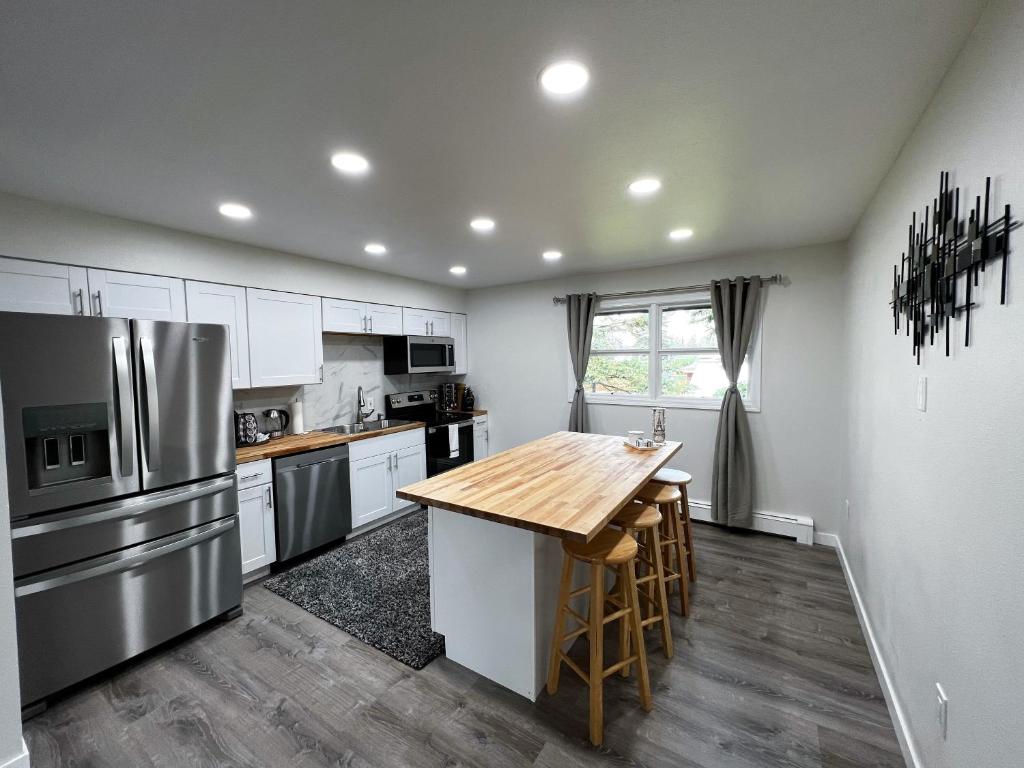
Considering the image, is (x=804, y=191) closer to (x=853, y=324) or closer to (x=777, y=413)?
(x=853, y=324)

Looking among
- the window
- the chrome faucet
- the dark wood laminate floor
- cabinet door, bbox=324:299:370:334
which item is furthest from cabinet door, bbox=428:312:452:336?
the dark wood laminate floor

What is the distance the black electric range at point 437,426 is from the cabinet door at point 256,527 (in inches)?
63.4

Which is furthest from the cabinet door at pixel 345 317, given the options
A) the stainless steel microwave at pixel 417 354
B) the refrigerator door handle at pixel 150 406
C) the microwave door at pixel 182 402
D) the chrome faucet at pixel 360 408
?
the refrigerator door handle at pixel 150 406

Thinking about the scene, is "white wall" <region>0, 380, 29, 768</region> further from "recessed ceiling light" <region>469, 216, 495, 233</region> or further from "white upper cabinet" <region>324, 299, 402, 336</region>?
"white upper cabinet" <region>324, 299, 402, 336</region>

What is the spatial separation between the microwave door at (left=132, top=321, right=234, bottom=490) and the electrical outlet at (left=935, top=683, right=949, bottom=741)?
327 cm

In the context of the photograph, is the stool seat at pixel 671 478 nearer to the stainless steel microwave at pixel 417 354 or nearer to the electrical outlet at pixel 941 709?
the electrical outlet at pixel 941 709

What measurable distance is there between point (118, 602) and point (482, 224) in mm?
2805

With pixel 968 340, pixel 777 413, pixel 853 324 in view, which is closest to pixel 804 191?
pixel 853 324

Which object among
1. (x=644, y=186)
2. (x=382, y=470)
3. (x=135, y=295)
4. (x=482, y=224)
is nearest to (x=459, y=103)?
(x=644, y=186)

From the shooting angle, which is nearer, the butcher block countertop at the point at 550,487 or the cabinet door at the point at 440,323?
the butcher block countertop at the point at 550,487

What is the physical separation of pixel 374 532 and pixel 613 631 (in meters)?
2.28

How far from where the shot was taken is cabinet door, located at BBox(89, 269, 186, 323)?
2420mm

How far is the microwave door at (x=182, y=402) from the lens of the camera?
2104 millimetres

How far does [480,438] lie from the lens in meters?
4.99
